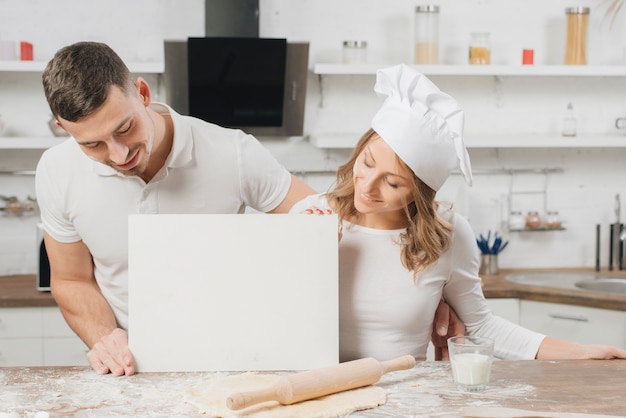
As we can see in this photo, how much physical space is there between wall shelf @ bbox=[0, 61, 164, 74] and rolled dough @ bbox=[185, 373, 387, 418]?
6.48ft

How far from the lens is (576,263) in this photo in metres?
3.71

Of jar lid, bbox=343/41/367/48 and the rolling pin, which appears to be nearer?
the rolling pin

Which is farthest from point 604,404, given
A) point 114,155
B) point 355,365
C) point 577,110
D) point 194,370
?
point 577,110

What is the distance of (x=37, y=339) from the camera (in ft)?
9.80

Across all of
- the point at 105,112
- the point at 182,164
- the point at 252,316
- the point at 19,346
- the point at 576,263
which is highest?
the point at 105,112

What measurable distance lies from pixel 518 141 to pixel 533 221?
1.40 feet

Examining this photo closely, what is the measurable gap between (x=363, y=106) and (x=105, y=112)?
7.05ft

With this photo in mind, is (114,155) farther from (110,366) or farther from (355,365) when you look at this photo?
(355,365)

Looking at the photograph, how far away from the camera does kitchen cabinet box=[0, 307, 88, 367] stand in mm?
2965

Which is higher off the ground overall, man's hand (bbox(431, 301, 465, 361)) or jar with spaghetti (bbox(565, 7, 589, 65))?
jar with spaghetti (bbox(565, 7, 589, 65))

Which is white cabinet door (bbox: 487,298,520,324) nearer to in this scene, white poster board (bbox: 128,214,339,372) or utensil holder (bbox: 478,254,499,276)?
utensil holder (bbox: 478,254,499,276)

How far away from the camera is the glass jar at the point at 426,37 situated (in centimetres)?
333

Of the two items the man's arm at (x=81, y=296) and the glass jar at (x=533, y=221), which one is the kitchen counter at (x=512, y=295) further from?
the man's arm at (x=81, y=296)

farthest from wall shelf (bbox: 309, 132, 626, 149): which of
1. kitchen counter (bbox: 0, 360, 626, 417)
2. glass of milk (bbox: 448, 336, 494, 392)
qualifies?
glass of milk (bbox: 448, 336, 494, 392)
